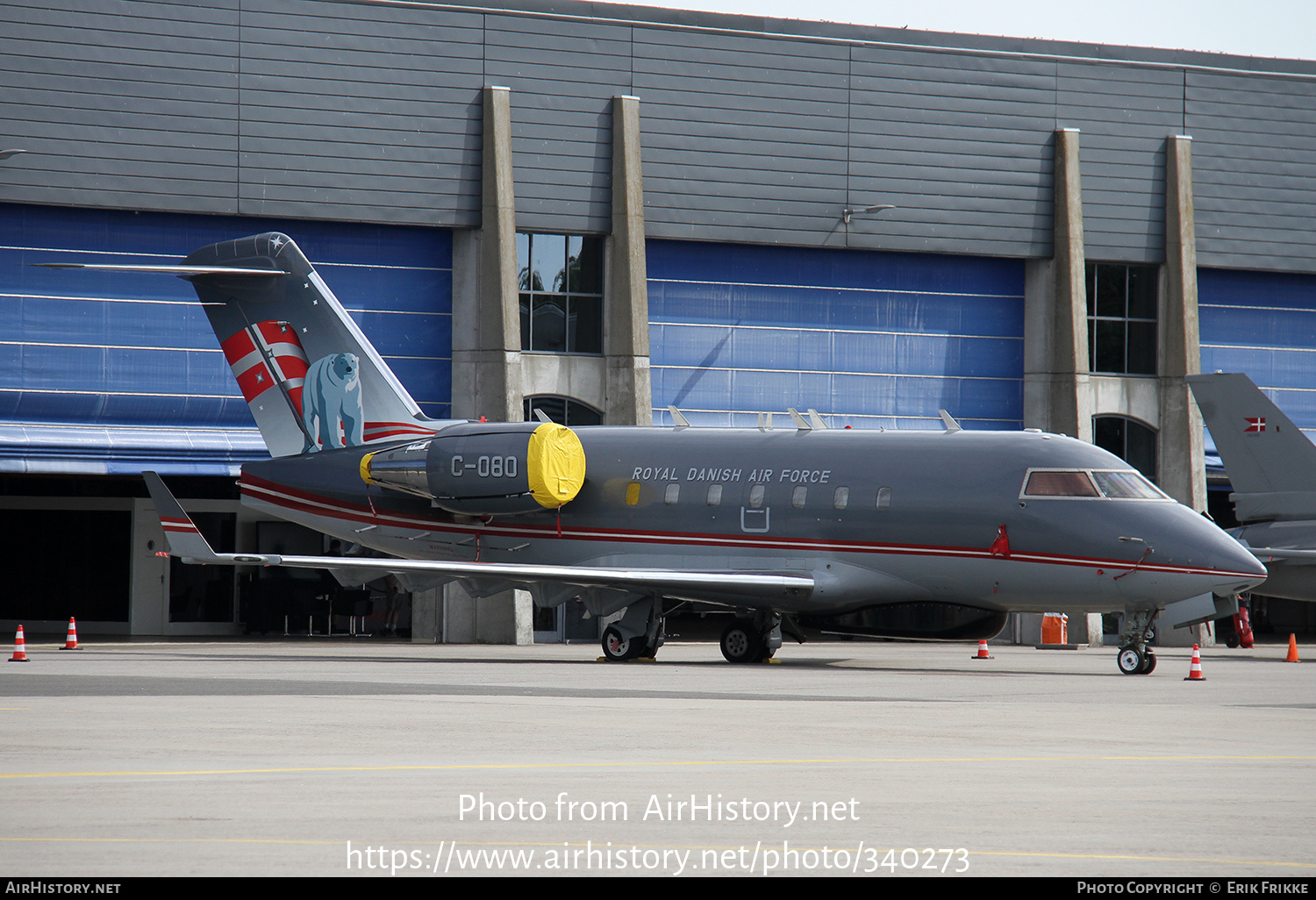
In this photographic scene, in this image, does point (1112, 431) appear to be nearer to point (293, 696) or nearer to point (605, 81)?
point (605, 81)

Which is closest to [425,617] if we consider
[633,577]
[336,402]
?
[336,402]

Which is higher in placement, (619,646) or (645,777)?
(645,777)

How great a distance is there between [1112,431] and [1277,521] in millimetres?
10634

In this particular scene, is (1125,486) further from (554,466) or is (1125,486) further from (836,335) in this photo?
(836,335)

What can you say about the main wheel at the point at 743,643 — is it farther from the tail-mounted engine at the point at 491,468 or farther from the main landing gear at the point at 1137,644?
the main landing gear at the point at 1137,644

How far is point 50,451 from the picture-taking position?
33250 mm

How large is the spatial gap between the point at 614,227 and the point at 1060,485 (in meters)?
15.8

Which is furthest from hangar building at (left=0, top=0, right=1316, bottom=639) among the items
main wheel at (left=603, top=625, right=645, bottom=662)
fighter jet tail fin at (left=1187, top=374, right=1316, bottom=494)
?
main wheel at (left=603, top=625, right=645, bottom=662)

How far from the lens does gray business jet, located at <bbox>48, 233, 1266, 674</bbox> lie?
23859 millimetres

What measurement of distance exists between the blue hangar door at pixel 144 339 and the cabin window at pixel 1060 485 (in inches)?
659

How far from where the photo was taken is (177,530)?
24047mm

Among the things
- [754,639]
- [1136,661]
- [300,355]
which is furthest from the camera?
[300,355]
